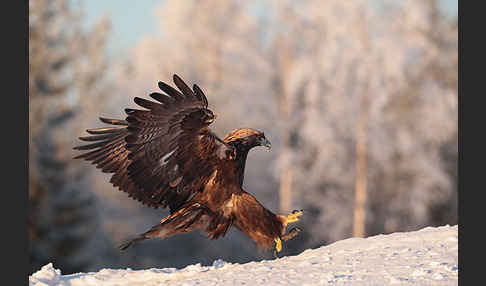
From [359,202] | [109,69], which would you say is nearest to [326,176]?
[359,202]

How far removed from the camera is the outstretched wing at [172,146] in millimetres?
4605

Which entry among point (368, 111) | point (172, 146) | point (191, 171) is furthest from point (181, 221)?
point (368, 111)

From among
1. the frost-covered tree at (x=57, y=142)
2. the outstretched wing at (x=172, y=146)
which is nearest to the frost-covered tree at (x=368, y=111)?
the frost-covered tree at (x=57, y=142)

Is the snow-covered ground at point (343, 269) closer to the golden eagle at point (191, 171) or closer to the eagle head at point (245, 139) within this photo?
the golden eagle at point (191, 171)

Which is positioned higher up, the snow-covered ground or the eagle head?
the eagle head

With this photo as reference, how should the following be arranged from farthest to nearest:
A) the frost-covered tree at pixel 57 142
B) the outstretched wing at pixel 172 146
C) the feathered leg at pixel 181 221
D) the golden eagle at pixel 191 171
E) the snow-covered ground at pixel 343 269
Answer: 1. the frost-covered tree at pixel 57 142
2. the feathered leg at pixel 181 221
3. the golden eagle at pixel 191 171
4. the outstretched wing at pixel 172 146
5. the snow-covered ground at pixel 343 269

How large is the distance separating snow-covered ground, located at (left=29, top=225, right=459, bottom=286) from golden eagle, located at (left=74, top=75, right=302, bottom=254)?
37 cm

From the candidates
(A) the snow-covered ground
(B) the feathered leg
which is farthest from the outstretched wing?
(A) the snow-covered ground

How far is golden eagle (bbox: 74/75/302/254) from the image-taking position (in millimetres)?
4711

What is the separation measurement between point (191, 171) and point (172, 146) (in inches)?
13.0

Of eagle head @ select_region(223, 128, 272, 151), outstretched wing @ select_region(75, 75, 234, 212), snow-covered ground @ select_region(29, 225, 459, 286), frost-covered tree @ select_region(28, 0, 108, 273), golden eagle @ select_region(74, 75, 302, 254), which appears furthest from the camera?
frost-covered tree @ select_region(28, 0, 108, 273)

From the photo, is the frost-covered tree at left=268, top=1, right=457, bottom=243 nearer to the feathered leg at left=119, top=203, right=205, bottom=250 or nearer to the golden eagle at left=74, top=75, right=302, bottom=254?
the golden eagle at left=74, top=75, right=302, bottom=254

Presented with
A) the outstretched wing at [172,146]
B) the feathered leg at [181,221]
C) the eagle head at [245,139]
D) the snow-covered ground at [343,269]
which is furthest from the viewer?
the eagle head at [245,139]

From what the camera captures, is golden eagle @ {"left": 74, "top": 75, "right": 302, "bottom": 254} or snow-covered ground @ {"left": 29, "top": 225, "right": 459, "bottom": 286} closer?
snow-covered ground @ {"left": 29, "top": 225, "right": 459, "bottom": 286}
